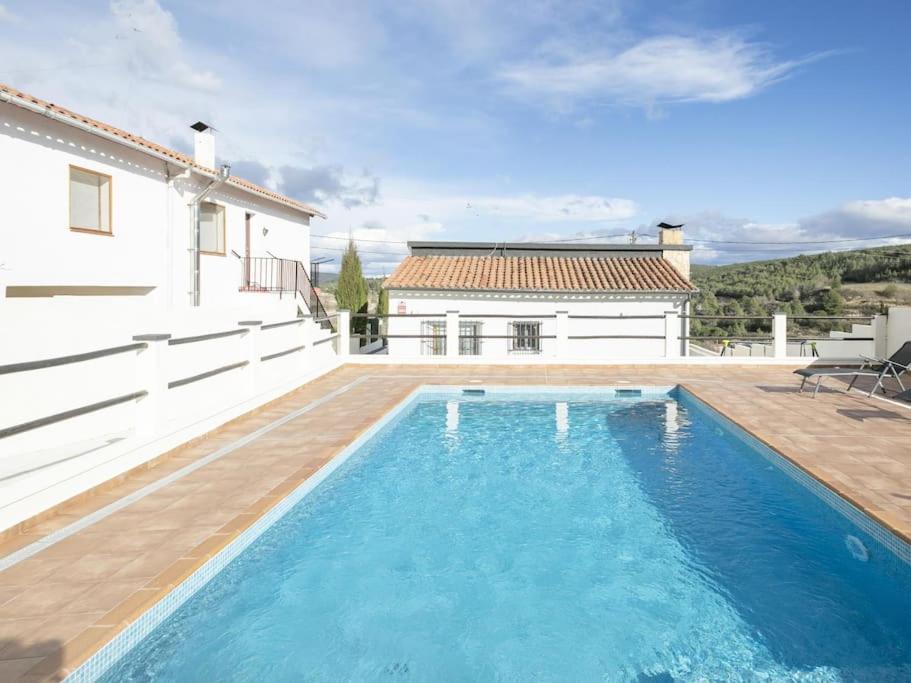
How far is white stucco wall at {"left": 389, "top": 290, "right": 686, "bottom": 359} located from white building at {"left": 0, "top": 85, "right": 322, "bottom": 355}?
3.47 metres

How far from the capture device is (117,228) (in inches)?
454

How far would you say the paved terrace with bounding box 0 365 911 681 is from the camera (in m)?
3.05

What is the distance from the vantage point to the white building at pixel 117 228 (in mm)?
9227

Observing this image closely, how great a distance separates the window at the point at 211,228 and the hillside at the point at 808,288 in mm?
26031

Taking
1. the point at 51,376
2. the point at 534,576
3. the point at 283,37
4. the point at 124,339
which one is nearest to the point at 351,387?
the point at 124,339

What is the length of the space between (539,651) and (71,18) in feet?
56.0

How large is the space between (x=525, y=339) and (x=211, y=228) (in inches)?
370

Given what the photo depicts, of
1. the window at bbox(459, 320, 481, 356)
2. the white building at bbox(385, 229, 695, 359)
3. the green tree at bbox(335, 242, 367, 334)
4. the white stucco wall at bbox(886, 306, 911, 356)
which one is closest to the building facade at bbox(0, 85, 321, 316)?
the white building at bbox(385, 229, 695, 359)

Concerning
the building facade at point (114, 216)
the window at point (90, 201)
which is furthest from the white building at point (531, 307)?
the window at point (90, 201)

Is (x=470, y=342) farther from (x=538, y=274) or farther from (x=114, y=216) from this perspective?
(x=114, y=216)

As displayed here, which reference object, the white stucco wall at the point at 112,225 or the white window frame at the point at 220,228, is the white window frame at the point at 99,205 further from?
the white window frame at the point at 220,228

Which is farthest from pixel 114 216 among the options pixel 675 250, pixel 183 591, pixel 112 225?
pixel 675 250

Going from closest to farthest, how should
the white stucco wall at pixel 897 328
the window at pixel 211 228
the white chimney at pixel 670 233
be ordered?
the white stucco wall at pixel 897 328
the window at pixel 211 228
the white chimney at pixel 670 233

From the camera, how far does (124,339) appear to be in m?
9.07
